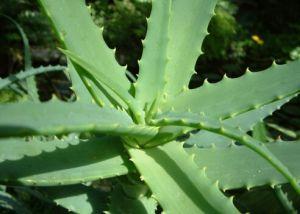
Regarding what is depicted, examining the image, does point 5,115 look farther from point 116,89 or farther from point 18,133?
point 116,89

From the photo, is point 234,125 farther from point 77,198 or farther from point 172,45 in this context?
point 77,198

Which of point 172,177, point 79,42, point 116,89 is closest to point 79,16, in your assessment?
point 79,42

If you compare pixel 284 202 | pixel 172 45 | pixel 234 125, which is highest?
pixel 172 45

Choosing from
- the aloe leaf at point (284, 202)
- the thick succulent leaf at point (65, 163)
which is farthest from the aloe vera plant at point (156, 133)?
the aloe leaf at point (284, 202)

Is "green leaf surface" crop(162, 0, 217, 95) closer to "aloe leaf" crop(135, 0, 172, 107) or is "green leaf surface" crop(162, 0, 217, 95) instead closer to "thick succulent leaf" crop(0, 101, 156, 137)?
"aloe leaf" crop(135, 0, 172, 107)

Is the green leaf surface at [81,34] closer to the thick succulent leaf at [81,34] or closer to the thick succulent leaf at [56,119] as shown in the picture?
the thick succulent leaf at [81,34]

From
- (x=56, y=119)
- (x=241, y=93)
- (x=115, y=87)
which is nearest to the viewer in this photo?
(x=56, y=119)

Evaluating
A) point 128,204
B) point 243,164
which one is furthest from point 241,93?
point 128,204
